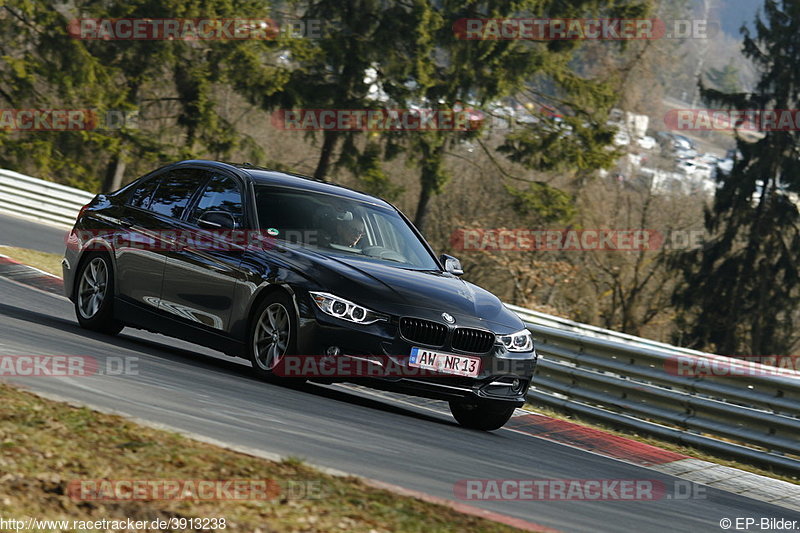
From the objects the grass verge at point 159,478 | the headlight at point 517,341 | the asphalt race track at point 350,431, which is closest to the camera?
the grass verge at point 159,478

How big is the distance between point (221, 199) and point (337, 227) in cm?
102

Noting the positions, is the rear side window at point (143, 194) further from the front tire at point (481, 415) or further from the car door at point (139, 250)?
the front tire at point (481, 415)

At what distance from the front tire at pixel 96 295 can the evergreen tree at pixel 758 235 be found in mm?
30996

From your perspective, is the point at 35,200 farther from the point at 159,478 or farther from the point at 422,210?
the point at 159,478

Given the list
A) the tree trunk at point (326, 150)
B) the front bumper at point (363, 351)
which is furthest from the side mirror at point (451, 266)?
the tree trunk at point (326, 150)

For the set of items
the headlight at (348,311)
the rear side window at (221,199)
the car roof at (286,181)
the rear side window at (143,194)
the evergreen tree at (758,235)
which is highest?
the car roof at (286,181)

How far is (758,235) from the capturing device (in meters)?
40.0

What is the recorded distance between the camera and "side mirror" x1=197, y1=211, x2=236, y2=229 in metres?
9.62

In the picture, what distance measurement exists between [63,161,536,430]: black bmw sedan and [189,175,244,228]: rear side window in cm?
1

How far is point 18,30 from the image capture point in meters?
37.2

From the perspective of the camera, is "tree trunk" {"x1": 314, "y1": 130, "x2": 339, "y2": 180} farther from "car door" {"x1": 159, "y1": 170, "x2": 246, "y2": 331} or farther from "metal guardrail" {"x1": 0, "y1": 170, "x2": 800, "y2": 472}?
"car door" {"x1": 159, "y1": 170, "x2": 246, "y2": 331}

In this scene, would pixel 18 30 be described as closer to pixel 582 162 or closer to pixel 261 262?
pixel 582 162

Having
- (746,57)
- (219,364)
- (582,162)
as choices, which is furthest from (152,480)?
(746,57)

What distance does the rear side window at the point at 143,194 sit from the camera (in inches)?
427
